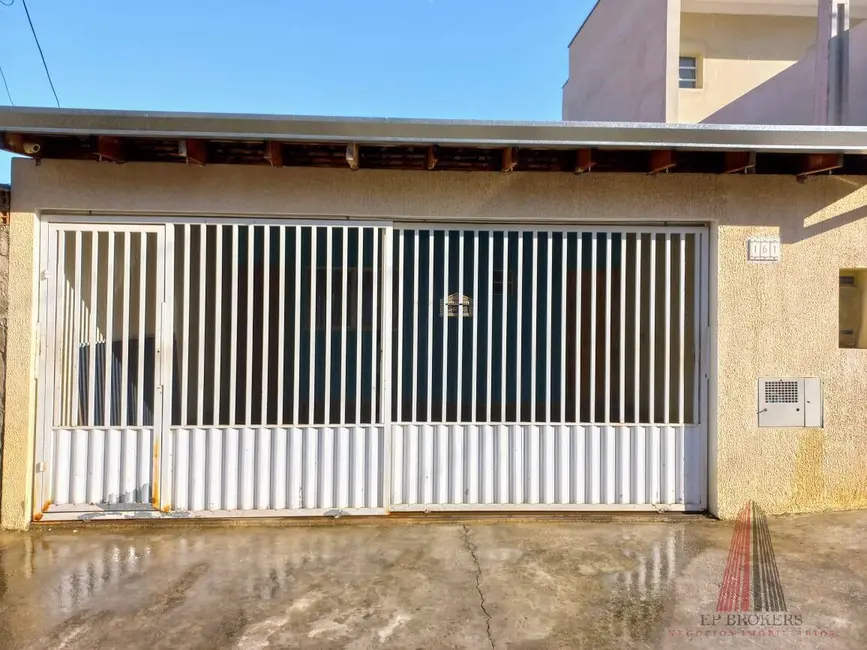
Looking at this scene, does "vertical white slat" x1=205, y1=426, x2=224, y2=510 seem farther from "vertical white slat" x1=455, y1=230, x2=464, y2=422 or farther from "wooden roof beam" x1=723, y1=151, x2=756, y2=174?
"wooden roof beam" x1=723, y1=151, x2=756, y2=174

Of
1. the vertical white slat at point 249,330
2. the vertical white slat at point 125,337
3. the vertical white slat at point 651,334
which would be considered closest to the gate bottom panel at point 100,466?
the vertical white slat at point 125,337

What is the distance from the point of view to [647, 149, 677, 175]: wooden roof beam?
13.4 ft

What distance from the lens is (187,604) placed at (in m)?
3.24

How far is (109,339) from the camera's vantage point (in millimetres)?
4453

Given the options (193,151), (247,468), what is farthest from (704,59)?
(247,468)

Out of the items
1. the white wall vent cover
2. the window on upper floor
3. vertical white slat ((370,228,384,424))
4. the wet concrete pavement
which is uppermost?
the window on upper floor

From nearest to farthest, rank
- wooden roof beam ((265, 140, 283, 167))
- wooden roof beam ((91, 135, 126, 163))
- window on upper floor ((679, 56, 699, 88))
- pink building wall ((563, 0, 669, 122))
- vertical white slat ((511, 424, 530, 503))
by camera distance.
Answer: wooden roof beam ((91, 135, 126, 163)) → wooden roof beam ((265, 140, 283, 167)) → vertical white slat ((511, 424, 530, 503)) → pink building wall ((563, 0, 669, 122)) → window on upper floor ((679, 56, 699, 88))

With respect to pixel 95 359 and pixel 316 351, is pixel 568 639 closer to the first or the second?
pixel 316 351

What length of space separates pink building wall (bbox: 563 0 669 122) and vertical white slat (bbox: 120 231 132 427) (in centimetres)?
829

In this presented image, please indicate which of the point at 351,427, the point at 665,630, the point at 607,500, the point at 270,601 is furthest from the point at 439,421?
the point at 665,630

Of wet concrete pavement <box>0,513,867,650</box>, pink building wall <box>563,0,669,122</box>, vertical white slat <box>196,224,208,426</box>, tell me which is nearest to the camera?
wet concrete pavement <box>0,513,867,650</box>

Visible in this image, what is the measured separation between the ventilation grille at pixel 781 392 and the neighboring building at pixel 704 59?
5.00 meters

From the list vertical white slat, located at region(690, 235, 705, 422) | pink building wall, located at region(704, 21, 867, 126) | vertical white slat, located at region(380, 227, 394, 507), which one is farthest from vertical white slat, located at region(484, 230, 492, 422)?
pink building wall, located at region(704, 21, 867, 126)

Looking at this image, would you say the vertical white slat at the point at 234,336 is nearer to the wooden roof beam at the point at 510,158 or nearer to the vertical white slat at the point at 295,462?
the vertical white slat at the point at 295,462
